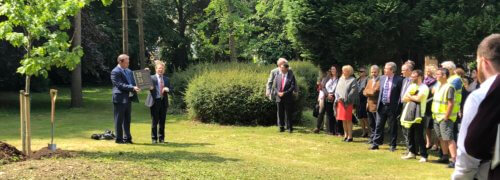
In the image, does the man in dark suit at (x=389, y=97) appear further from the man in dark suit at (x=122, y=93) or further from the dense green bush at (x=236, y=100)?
the man in dark suit at (x=122, y=93)

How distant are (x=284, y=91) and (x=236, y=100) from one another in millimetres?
2181

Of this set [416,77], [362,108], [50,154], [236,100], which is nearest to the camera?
[50,154]

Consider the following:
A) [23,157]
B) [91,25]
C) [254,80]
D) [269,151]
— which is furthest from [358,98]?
[91,25]

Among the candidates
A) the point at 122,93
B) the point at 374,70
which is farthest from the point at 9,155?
the point at 374,70

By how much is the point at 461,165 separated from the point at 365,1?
1000 cm

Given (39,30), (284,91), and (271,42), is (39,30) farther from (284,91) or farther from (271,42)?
(271,42)

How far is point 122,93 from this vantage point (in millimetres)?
10820

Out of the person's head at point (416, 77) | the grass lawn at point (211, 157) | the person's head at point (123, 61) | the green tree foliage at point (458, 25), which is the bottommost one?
the grass lawn at point (211, 157)

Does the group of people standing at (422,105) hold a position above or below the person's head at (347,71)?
below

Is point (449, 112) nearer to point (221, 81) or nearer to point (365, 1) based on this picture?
point (365, 1)

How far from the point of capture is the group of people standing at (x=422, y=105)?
2.90 metres

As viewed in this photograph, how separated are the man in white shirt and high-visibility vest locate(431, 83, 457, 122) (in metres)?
6.18

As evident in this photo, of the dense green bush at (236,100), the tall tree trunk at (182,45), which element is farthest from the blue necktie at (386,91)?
the tall tree trunk at (182,45)

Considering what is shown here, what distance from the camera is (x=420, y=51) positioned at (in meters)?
13.0
